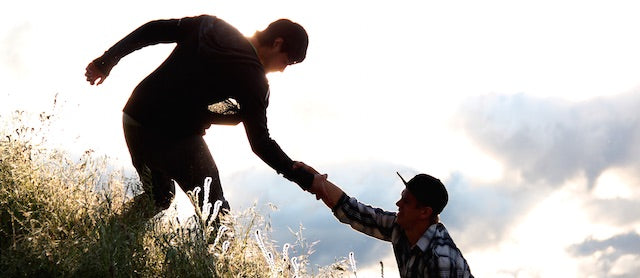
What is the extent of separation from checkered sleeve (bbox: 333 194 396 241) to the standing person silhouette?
42 centimetres

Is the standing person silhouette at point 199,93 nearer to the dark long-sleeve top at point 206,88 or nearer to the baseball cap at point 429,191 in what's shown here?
the dark long-sleeve top at point 206,88

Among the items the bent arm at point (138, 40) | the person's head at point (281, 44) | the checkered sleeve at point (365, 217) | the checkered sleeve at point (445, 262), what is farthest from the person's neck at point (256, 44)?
the checkered sleeve at point (445, 262)

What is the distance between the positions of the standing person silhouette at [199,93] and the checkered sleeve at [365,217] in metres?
0.42

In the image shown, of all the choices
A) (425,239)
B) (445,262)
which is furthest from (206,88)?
(445,262)

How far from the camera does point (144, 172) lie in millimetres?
5441

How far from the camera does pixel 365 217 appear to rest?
4.58 meters

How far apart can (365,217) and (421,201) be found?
559mm

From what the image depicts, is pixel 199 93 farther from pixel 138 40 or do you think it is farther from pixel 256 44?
pixel 138 40

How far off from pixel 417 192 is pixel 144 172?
2218mm

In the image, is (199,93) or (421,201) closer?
(421,201)

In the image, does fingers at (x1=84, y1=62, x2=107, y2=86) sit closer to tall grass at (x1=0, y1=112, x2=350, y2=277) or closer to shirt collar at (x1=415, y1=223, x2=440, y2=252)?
tall grass at (x1=0, y1=112, x2=350, y2=277)

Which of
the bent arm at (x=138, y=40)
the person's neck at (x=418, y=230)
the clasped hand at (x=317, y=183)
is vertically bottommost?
the person's neck at (x=418, y=230)

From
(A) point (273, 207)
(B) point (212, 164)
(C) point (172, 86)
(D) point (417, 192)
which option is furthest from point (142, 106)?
(D) point (417, 192)

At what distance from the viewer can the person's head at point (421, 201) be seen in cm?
411
